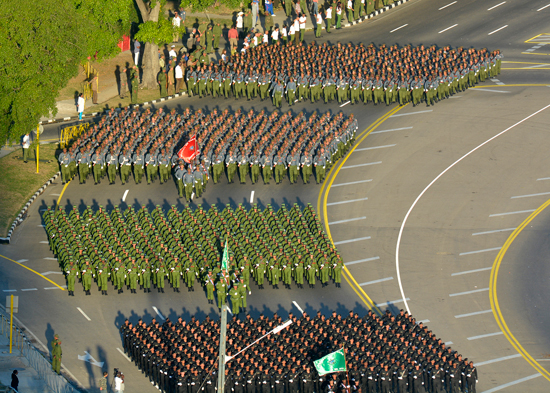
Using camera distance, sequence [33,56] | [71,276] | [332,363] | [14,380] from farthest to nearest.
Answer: [33,56] → [71,276] → [14,380] → [332,363]

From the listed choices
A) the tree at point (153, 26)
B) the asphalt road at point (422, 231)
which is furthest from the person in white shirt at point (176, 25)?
the asphalt road at point (422, 231)

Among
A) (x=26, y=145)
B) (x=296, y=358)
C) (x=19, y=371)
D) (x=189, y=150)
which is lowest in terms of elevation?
(x=296, y=358)

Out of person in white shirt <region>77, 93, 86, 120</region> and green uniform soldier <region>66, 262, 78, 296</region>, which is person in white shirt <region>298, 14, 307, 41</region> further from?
green uniform soldier <region>66, 262, 78, 296</region>

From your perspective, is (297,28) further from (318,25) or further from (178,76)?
(178,76)

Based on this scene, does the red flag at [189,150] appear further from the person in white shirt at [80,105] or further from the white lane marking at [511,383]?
the white lane marking at [511,383]

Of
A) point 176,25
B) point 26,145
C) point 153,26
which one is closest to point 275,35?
point 176,25

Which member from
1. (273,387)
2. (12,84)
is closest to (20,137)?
(12,84)

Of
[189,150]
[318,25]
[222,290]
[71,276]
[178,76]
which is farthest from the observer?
[318,25]
